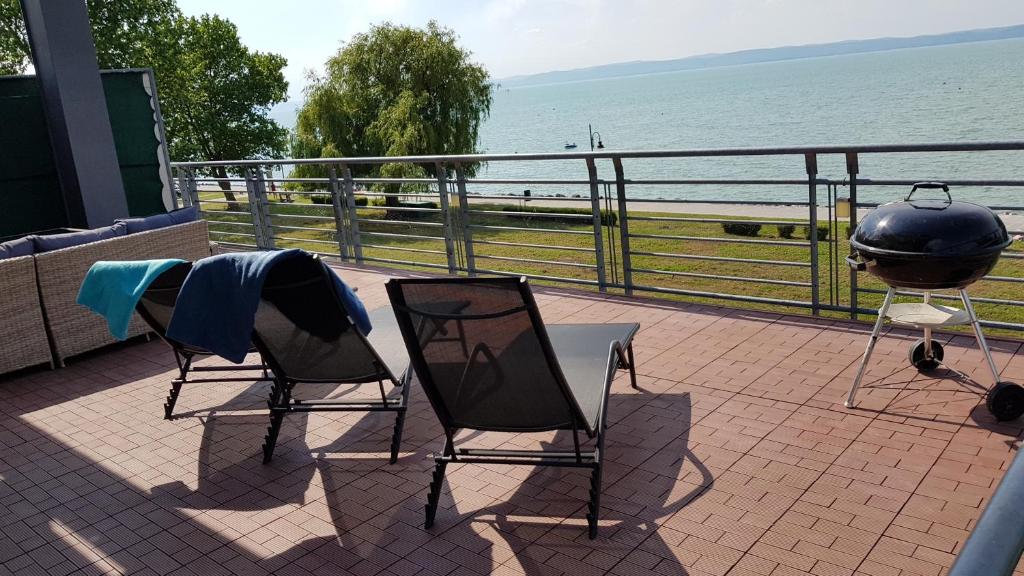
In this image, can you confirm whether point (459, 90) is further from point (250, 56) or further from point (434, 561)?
point (434, 561)

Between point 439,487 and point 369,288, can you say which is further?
point 369,288

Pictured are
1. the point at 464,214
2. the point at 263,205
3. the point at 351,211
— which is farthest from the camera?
the point at 263,205

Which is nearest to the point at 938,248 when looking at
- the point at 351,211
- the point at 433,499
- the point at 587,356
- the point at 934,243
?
the point at 934,243

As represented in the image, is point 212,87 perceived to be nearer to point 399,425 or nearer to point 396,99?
point 396,99

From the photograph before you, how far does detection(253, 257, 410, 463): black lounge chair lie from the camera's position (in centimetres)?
412

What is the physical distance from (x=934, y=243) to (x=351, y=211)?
6582 mm

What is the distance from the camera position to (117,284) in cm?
479

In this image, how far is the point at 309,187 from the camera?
1529 inches

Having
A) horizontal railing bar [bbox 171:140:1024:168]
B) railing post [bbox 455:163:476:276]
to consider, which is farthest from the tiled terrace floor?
railing post [bbox 455:163:476:276]

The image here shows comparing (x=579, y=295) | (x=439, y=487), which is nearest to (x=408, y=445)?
(x=439, y=487)

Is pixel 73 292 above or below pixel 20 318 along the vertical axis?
above

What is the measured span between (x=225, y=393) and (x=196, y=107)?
37208 mm

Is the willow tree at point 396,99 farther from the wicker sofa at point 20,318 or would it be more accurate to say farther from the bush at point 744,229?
the wicker sofa at point 20,318

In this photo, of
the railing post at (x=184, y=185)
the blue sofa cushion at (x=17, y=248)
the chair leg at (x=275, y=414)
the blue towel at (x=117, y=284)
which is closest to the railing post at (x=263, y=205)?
the railing post at (x=184, y=185)
